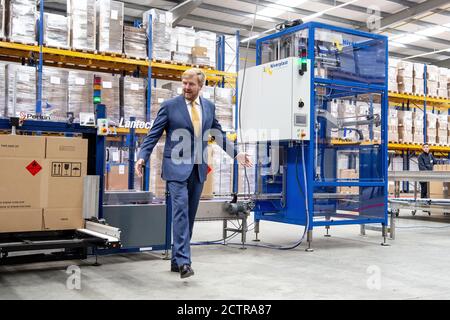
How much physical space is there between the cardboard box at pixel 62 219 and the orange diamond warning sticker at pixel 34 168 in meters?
0.36

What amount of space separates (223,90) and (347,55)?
11.8 feet

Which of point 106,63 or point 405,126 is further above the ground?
point 106,63

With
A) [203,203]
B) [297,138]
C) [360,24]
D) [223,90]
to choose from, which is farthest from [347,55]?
[360,24]

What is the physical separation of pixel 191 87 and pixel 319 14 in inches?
462

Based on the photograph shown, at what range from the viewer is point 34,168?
4293mm

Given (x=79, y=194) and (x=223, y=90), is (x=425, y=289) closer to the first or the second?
(x=79, y=194)

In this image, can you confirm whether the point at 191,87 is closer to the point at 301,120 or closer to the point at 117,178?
the point at 301,120

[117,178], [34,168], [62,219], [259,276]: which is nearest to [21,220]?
[62,219]

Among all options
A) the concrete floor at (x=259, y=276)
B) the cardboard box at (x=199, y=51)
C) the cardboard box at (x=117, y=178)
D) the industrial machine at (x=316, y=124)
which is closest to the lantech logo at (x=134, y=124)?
the cardboard box at (x=117, y=178)

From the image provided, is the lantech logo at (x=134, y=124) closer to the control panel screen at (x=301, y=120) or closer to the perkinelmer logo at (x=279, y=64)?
the perkinelmer logo at (x=279, y=64)

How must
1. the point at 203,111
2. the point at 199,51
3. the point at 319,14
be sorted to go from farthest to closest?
the point at 319,14 < the point at 199,51 < the point at 203,111

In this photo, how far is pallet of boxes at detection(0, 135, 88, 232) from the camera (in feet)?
13.7

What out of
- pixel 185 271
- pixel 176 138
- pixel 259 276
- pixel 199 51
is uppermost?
pixel 199 51

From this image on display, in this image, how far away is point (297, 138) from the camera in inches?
227
